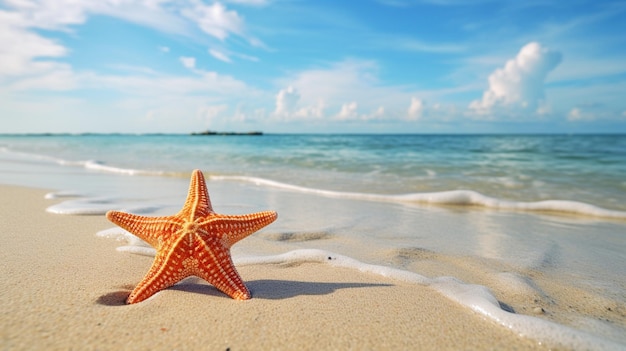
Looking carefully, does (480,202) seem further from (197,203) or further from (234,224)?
(197,203)

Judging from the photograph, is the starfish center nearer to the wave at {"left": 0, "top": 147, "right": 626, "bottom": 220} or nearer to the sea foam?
the sea foam

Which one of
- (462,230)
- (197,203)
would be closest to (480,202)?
(462,230)

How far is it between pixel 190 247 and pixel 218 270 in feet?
0.78

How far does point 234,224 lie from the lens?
2639mm

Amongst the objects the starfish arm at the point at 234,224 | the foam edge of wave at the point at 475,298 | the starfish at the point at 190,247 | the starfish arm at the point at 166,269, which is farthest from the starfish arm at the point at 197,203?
the foam edge of wave at the point at 475,298

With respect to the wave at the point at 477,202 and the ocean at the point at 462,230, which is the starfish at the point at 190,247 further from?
the wave at the point at 477,202

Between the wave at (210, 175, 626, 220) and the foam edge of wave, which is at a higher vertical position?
the foam edge of wave

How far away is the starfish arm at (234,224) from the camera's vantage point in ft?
8.48

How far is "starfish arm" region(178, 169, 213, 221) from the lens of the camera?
2662mm

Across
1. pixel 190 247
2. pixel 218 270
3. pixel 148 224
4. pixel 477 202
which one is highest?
pixel 148 224

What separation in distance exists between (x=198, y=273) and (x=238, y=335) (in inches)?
24.8

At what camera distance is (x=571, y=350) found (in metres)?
2.15

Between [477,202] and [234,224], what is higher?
[234,224]

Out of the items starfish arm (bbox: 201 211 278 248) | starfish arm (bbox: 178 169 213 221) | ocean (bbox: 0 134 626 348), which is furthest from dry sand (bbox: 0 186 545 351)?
starfish arm (bbox: 178 169 213 221)
